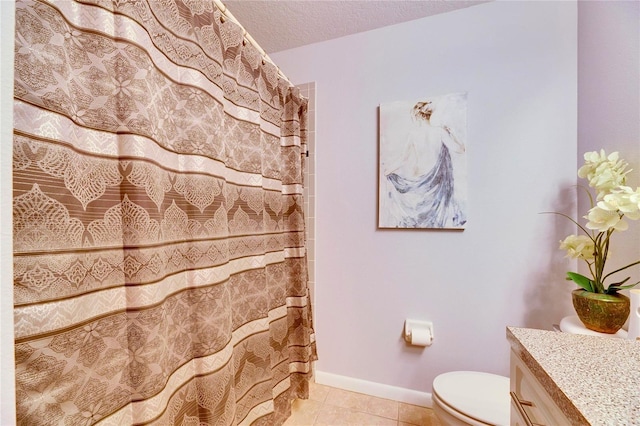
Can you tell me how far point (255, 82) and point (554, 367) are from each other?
1324mm

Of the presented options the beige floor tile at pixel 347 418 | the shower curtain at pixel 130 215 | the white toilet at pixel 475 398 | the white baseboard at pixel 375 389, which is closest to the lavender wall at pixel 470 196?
the white baseboard at pixel 375 389

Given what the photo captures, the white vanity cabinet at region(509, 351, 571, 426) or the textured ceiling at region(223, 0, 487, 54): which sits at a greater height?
the textured ceiling at region(223, 0, 487, 54)

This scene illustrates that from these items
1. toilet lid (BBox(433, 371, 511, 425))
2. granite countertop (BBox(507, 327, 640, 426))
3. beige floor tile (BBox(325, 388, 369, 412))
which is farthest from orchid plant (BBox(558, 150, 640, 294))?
beige floor tile (BBox(325, 388, 369, 412))

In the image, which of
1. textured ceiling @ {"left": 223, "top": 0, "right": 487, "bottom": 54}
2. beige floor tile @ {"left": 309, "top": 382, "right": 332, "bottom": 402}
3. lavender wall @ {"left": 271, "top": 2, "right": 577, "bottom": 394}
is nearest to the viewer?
lavender wall @ {"left": 271, "top": 2, "right": 577, "bottom": 394}

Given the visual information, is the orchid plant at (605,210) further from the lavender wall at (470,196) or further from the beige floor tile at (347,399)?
the beige floor tile at (347,399)

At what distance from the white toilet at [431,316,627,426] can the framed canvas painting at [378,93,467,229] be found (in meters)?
0.72

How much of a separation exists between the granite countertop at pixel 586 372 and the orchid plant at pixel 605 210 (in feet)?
1.51

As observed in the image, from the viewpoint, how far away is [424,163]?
1.48 meters

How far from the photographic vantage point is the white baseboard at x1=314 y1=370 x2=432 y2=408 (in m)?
1.49

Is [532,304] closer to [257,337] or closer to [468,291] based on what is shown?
[468,291]

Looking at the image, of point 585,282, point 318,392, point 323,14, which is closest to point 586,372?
point 585,282

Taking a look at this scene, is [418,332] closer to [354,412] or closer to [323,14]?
[354,412]

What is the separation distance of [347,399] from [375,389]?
0.61 ft

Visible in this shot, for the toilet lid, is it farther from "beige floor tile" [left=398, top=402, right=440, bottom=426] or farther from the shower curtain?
the shower curtain
